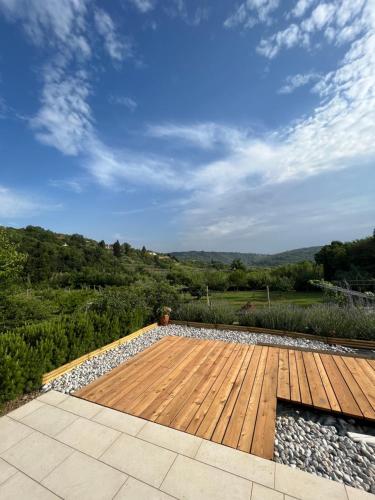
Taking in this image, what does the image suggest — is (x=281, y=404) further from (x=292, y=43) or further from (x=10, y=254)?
(x=10, y=254)

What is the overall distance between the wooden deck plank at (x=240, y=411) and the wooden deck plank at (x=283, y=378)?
333mm

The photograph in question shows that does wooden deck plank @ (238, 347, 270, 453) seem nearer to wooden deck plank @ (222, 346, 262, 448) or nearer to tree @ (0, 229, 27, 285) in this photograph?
wooden deck plank @ (222, 346, 262, 448)

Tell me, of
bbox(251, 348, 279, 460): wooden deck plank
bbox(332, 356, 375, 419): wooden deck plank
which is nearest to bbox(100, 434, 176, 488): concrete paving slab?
bbox(251, 348, 279, 460): wooden deck plank

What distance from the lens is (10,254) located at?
286 inches

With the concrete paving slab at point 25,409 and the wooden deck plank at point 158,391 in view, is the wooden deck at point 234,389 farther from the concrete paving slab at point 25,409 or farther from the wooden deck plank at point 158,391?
the concrete paving slab at point 25,409

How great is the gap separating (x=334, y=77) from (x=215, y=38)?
289cm

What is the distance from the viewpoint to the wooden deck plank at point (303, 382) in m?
2.69

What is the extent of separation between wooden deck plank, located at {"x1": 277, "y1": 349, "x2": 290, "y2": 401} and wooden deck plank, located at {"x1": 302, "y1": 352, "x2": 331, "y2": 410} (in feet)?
0.85

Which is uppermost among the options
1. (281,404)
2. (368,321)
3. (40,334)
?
(40,334)

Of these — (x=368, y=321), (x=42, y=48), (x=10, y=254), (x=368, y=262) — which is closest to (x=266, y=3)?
(x=42, y=48)

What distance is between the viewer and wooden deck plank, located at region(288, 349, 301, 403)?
277 centimetres

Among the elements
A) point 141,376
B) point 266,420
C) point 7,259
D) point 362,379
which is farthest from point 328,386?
point 7,259

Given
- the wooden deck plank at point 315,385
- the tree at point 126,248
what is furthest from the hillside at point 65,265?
the wooden deck plank at point 315,385

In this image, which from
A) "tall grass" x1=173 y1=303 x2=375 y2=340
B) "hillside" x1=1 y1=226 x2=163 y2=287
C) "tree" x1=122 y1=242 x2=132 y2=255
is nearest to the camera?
"tall grass" x1=173 y1=303 x2=375 y2=340
